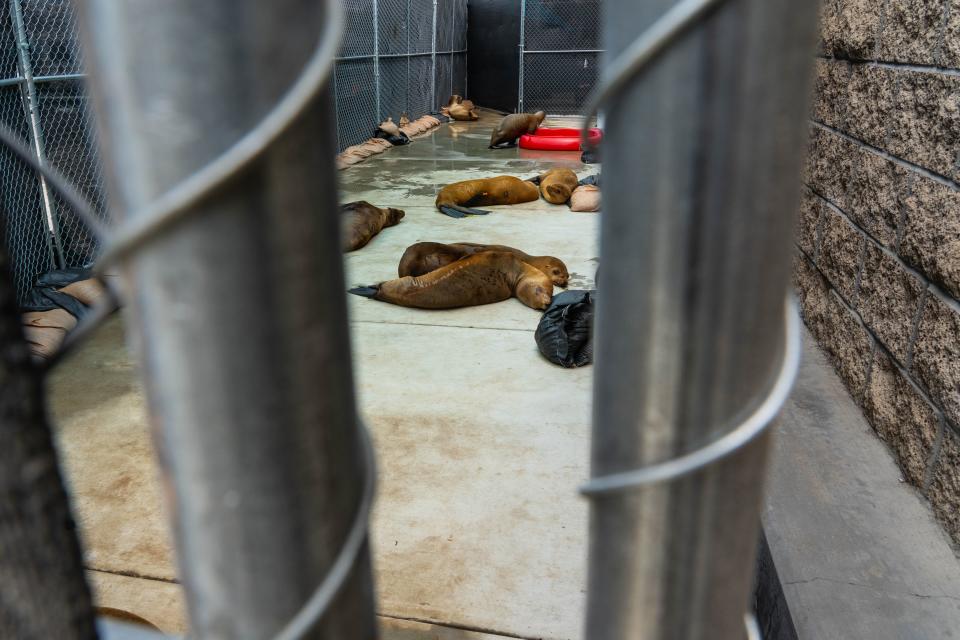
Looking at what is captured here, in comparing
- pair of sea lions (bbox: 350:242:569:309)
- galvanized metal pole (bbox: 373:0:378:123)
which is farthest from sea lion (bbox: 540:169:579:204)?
galvanized metal pole (bbox: 373:0:378:123)

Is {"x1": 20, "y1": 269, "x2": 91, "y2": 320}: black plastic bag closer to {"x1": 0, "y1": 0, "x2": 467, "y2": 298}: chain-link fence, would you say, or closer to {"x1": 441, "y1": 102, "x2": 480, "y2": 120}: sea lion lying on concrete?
{"x1": 0, "y1": 0, "x2": 467, "y2": 298}: chain-link fence

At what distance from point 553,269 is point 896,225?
3.12m

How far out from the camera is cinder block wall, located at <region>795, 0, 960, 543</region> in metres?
2.47

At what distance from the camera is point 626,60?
22.8 inches

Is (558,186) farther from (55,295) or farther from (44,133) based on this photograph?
(55,295)

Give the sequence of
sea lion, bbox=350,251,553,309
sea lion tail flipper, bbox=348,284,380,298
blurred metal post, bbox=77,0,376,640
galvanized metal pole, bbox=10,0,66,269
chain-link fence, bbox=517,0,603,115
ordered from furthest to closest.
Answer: chain-link fence, bbox=517,0,603,115 → sea lion tail flipper, bbox=348,284,380,298 → galvanized metal pole, bbox=10,0,66,269 → sea lion, bbox=350,251,553,309 → blurred metal post, bbox=77,0,376,640

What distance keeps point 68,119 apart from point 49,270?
4.15 feet

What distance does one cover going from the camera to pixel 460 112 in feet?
52.6

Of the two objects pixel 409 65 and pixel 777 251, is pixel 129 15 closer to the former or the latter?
pixel 777 251

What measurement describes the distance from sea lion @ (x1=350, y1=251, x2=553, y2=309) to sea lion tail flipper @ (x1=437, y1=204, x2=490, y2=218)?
2.48 m

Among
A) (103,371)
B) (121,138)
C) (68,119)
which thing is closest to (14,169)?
(68,119)

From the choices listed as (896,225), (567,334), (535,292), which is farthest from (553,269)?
(896,225)

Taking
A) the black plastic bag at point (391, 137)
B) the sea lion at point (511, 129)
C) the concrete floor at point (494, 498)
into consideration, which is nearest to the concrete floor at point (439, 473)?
the concrete floor at point (494, 498)

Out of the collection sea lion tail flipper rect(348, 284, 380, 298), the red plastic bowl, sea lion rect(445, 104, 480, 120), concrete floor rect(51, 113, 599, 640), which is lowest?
concrete floor rect(51, 113, 599, 640)
